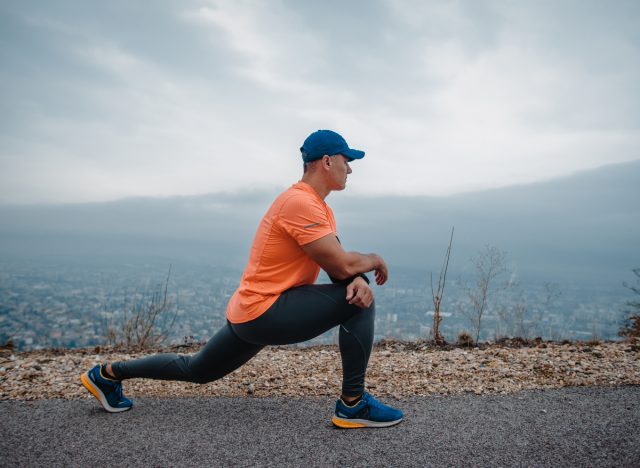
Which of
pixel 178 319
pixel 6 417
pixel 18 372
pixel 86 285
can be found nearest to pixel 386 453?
pixel 6 417

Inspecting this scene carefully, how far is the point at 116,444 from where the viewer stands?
262 centimetres

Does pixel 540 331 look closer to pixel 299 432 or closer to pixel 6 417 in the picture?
pixel 299 432

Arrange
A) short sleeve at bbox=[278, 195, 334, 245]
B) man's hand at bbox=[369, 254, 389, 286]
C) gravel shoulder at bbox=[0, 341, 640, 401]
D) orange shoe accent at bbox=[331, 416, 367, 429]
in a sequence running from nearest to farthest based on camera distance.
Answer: short sleeve at bbox=[278, 195, 334, 245]
orange shoe accent at bbox=[331, 416, 367, 429]
man's hand at bbox=[369, 254, 389, 286]
gravel shoulder at bbox=[0, 341, 640, 401]

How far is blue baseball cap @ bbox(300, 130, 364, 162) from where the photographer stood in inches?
116

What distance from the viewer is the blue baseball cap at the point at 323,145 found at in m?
2.94

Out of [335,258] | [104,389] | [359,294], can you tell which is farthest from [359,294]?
[104,389]

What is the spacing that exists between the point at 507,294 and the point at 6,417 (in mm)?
6546

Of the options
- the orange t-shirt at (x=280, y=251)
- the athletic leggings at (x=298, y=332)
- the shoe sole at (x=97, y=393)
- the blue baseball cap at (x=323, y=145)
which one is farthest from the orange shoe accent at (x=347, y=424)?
the blue baseball cap at (x=323, y=145)

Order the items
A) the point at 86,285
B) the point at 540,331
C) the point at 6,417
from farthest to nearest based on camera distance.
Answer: the point at 86,285 → the point at 540,331 → the point at 6,417

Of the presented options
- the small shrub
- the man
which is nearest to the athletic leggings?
the man

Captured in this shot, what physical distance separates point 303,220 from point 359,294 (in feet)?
1.83

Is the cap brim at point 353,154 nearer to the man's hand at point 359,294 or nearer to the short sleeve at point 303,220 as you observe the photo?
the short sleeve at point 303,220

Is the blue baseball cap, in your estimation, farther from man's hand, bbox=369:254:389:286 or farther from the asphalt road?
the asphalt road

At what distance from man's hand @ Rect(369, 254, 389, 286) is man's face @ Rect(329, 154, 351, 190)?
0.52m
